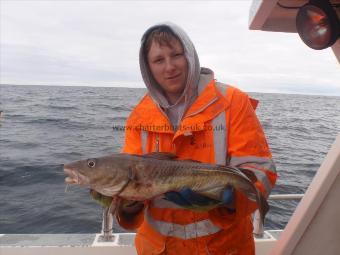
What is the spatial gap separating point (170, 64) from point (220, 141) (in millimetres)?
804

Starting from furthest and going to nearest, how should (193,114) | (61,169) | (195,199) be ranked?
1. (61,169)
2. (193,114)
3. (195,199)

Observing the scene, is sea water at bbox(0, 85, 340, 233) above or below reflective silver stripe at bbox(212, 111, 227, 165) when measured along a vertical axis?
below

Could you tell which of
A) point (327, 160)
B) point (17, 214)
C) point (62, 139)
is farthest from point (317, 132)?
point (327, 160)

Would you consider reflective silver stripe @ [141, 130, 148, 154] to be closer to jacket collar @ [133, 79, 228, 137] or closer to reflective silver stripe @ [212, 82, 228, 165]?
jacket collar @ [133, 79, 228, 137]

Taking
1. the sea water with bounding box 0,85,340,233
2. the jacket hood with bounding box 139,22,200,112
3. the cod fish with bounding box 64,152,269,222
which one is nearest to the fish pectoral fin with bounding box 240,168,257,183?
the cod fish with bounding box 64,152,269,222

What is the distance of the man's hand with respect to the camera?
279 centimetres

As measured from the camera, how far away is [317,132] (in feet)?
96.7

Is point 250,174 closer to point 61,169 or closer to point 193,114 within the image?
point 193,114

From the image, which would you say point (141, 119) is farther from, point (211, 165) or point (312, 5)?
point (312, 5)

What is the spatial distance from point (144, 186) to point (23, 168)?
1157 cm

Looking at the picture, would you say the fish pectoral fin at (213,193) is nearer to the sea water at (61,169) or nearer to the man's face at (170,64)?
the man's face at (170,64)

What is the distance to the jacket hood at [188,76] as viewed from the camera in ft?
10.9

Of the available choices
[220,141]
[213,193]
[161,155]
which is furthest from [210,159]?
[161,155]

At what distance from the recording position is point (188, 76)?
3.35m
